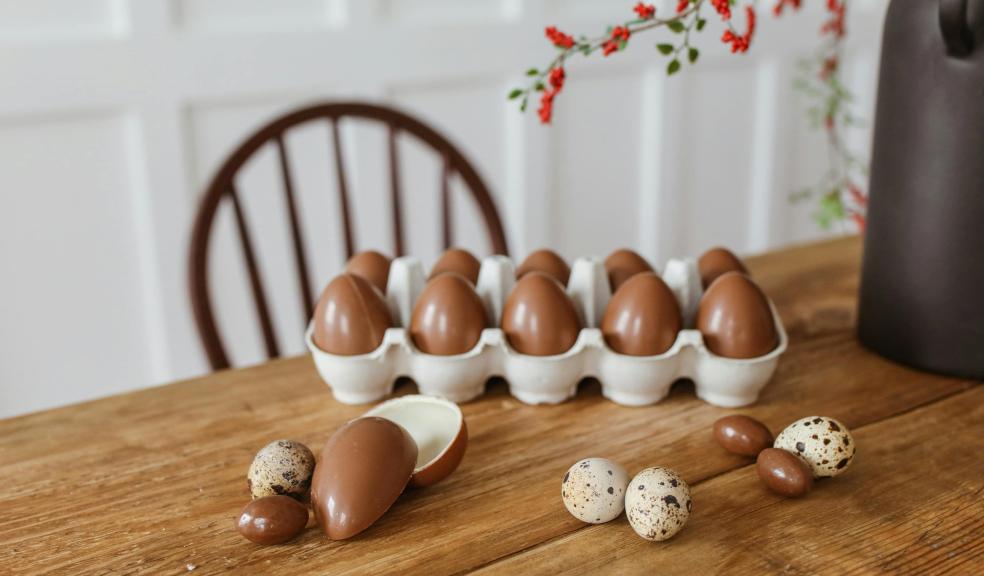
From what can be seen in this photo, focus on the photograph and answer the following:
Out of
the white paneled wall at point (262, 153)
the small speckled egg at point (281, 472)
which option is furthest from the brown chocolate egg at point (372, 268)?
the white paneled wall at point (262, 153)

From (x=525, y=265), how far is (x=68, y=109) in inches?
42.4

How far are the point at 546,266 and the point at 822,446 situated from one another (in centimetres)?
33

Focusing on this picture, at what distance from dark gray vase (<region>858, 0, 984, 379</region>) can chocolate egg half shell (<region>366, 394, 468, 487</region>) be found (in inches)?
17.2

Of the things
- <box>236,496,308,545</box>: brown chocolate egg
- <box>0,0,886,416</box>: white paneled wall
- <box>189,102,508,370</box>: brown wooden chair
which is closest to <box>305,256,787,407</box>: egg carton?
<box>236,496,308,545</box>: brown chocolate egg

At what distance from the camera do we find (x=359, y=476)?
24.8 inches

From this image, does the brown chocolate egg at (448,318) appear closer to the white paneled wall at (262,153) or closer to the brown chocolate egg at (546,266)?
the brown chocolate egg at (546,266)

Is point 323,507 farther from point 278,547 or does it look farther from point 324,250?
point 324,250

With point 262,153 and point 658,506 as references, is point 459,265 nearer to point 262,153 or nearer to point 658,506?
point 658,506

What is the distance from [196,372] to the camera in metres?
1.91

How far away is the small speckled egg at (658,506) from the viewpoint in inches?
23.8

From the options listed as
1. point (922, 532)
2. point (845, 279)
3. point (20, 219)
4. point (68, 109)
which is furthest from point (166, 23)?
point (922, 532)

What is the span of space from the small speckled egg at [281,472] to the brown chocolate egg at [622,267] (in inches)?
14.3

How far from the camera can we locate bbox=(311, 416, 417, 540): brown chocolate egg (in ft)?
2.03

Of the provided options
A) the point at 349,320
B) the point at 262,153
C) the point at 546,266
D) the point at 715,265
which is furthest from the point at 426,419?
the point at 262,153
